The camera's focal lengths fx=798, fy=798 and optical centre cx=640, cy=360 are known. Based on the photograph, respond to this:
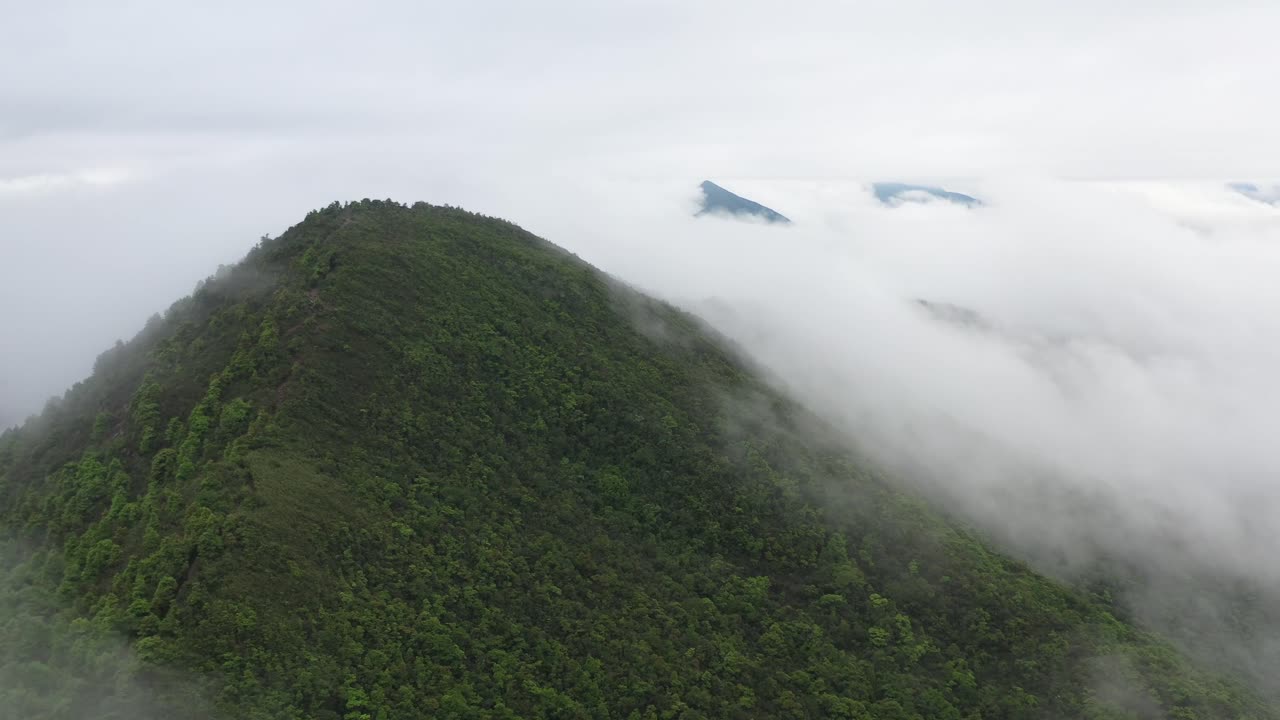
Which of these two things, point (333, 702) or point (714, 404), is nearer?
point (333, 702)

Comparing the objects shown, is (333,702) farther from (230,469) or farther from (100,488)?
(100,488)

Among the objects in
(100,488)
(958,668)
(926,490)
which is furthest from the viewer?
(926,490)

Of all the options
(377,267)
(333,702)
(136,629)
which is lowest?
(333,702)

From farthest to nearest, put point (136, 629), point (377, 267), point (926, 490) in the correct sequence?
point (926, 490), point (377, 267), point (136, 629)

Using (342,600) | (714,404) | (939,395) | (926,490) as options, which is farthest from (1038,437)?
(342,600)

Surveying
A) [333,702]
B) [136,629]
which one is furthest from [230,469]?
[333,702]

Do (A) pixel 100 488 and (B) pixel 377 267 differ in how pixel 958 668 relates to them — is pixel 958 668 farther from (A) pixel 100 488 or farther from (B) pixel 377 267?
(A) pixel 100 488

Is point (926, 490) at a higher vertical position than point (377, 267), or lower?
lower
